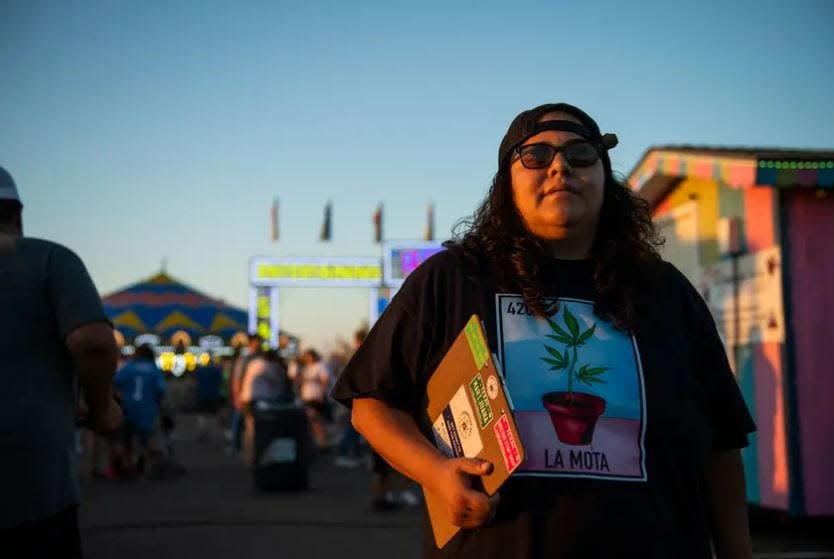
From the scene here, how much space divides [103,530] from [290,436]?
3.63 m

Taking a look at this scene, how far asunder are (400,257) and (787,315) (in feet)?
51.9

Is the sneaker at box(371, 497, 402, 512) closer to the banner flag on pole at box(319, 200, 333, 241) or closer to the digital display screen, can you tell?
the digital display screen

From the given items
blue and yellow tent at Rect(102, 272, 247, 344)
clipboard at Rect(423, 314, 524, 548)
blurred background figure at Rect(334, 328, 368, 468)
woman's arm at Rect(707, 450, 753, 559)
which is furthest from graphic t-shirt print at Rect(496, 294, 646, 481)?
blue and yellow tent at Rect(102, 272, 247, 344)

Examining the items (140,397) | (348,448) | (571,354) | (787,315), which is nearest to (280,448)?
(140,397)

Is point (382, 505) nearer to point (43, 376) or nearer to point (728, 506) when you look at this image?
point (43, 376)

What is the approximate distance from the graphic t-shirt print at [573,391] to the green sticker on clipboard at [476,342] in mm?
135

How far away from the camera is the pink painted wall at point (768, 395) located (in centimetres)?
838

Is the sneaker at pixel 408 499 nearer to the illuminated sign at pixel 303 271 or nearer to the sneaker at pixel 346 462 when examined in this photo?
the sneaker at pixel 346 462

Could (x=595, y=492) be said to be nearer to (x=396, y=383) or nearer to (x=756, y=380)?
(x=396, y=383)

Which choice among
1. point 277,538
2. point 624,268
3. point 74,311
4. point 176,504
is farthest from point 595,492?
point 176,504

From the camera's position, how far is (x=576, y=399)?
2.21 m

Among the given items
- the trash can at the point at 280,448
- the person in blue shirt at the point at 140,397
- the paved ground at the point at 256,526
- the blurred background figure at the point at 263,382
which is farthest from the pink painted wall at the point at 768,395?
the person in blue shirt at the point at 140,397

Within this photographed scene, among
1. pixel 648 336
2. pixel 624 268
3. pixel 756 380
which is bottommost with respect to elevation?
pixel 756 380

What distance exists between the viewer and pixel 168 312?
31125 millimetres
